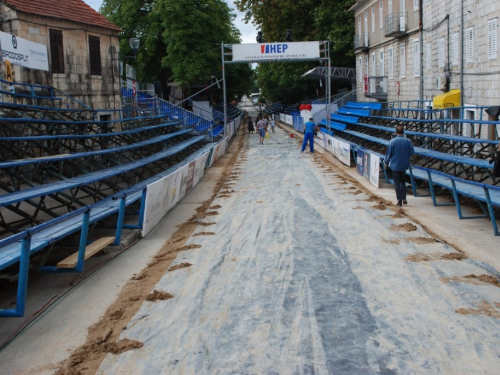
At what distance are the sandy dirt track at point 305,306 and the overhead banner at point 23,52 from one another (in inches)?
356

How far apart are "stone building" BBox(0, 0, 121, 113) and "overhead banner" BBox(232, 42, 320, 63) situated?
11.2 meters

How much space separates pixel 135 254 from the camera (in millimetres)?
10359

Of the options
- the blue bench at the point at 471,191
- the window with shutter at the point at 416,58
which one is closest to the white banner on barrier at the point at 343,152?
the blue bench at the point at 471,191

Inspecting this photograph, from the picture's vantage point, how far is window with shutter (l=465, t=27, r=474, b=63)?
23609 mm

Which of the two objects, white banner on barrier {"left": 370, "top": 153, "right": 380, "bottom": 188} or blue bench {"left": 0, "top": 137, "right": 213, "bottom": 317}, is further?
white banner on barrier {"left": 370, "top": 153, "right": 380, "bottom": 188}

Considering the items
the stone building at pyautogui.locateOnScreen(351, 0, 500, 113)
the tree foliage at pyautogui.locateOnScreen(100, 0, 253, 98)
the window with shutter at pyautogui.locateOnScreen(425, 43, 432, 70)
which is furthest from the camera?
the tree foliage at pyautogui.locateOnScreen(100, 0, 253, 98)

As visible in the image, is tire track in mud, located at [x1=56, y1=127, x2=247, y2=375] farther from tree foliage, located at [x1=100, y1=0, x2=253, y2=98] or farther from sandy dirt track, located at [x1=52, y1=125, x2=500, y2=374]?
tree foliage, located at [x1=100, y1=0, x2=253, y2=98]

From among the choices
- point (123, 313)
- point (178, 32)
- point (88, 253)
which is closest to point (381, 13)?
point (178, 32)

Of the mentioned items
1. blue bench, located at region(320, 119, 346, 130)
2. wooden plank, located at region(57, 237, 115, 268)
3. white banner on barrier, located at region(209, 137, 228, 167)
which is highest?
blue bench, located at region(320, 119, 346, 130)

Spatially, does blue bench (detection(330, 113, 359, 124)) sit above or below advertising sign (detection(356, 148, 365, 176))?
above

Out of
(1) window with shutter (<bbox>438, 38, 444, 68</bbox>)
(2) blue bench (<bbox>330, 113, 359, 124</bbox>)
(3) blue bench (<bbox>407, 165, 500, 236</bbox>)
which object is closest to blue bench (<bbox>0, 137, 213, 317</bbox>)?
(3) blue bench (<bbox>407, 165, 500, 236</bbox>)

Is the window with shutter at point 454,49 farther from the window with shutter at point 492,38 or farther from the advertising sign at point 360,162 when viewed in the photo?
the advertising sign at point 360,162

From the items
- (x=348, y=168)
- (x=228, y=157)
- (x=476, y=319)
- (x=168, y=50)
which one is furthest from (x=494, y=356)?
(x=168, y=50)

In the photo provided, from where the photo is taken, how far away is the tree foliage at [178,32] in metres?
40.4
